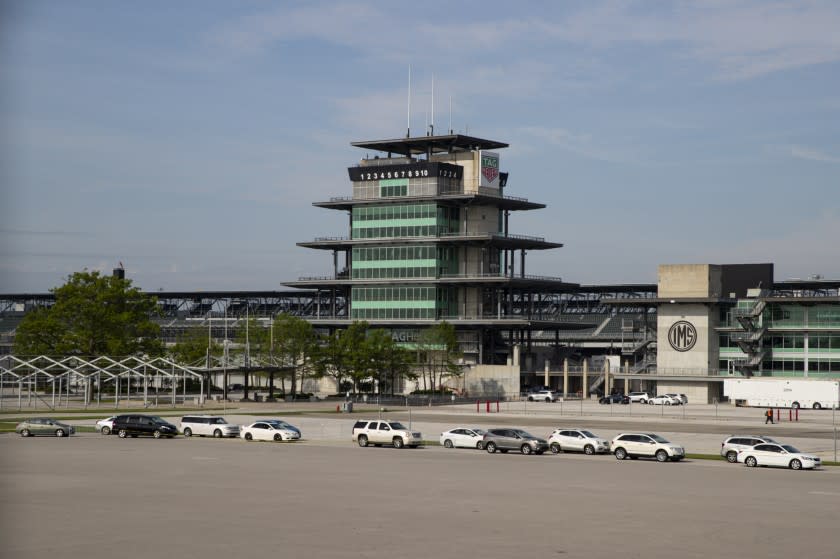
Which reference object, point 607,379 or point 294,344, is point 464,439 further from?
point 607,379

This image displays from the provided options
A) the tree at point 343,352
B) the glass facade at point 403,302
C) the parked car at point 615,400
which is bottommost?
the parked car at point 615,400

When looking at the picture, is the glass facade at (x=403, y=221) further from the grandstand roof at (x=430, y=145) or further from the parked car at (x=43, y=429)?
the parked car at (x=43, y=429)

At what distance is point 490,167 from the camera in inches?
7032

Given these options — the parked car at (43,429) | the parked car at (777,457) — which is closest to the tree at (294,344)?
the parked car at (43,429)

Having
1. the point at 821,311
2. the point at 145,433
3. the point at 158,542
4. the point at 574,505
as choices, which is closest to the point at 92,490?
the point at 158,542

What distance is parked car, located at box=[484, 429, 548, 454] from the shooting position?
65938mm

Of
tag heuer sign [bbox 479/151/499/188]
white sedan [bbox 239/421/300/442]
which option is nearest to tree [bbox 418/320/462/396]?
tag heuer sign [bbox 479/151/499/188]

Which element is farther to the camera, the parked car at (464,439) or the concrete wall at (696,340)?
the concrete wall at (696,340)

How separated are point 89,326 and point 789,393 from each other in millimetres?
86261

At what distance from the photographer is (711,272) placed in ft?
504

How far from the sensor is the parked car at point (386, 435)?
227 ft

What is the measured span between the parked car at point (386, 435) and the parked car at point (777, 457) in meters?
20.3

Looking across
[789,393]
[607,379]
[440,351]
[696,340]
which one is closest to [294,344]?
[440,351]

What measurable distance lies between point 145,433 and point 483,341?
105883mm
